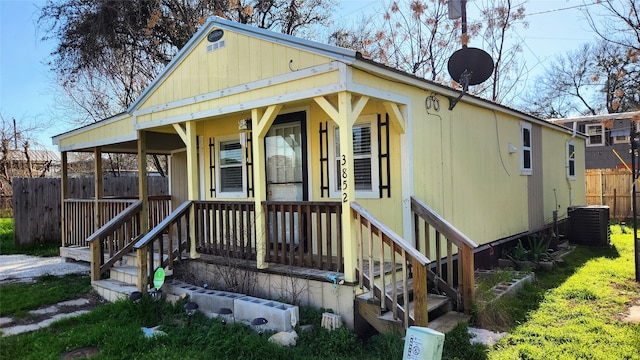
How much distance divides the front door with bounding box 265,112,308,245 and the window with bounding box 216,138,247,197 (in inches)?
22.0

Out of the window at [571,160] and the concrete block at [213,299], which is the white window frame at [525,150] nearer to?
the window at [571,160]

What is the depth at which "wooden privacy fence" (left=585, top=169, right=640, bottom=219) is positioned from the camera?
1459 cm

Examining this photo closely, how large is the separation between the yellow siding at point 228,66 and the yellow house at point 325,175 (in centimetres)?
2

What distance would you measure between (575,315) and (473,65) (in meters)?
3.66

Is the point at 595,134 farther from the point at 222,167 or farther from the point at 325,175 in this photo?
the point at 222,167

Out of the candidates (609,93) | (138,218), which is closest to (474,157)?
(138,218)

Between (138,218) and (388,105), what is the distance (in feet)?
16.5

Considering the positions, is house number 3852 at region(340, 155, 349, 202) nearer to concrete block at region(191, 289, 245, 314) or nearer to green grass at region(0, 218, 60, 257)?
concrete block at region(191, 289, 245, 314)

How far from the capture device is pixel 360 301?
4.29 metres

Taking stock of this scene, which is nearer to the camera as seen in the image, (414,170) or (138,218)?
(414,170)

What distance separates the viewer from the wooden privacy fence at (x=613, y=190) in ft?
47.9

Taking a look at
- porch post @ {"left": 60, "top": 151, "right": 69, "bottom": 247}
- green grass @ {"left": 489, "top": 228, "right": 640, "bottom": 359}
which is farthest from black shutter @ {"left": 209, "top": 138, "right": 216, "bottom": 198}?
green grass @ {"left": 489, "top": 228, "right": 640, "bottom": 359}

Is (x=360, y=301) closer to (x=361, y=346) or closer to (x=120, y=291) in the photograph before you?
(x=361, y=346)

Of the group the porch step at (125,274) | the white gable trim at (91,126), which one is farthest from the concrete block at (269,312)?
the white gable trim at (91,126)
